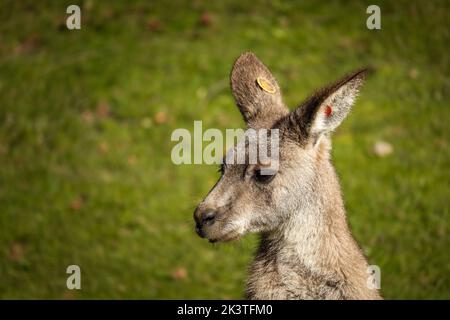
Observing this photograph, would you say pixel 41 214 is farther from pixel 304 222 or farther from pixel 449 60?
pixel 449 60

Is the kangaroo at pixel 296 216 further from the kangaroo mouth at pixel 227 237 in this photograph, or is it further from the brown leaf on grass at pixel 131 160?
the brown leaf on grass at pixel 131 160

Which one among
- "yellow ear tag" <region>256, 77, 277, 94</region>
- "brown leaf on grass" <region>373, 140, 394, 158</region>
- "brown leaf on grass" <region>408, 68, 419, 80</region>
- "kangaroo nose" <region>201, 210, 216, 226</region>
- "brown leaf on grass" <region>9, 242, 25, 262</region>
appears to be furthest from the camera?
"brown leaf on grass" <region>408, 68, 419, 80</region>

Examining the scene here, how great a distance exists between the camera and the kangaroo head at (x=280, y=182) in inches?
174

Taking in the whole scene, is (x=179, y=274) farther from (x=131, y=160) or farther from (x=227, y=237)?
(x=227, y=237)

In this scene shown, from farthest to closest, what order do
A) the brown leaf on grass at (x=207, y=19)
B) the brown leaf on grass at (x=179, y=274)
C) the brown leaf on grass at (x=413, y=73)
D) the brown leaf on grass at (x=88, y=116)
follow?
the brown leaf on grass at (x=207, y=19)
the brown leaf on grass at (x=88, y=116)
the brown leaf on grass at (x=413, y=73)
the brown leaf on grass at (x=179, y=274)

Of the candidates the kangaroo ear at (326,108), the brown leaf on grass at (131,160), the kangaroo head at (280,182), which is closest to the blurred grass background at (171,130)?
the brown leaf on grass at (131,160)

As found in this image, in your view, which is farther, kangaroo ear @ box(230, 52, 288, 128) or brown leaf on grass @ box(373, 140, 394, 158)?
brown leaf on grass @ box(373, 140, 394, 158)

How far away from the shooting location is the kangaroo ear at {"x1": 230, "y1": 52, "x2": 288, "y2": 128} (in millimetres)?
5055

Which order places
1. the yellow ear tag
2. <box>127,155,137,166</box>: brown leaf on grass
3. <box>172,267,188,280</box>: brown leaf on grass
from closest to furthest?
the yellow ear tag, <box>172,267,188,280</box>: brown leaf on grass, <box>127,155,137,166</box>: brown leaf on grass

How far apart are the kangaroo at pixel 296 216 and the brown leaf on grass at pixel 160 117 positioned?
15.1 feet

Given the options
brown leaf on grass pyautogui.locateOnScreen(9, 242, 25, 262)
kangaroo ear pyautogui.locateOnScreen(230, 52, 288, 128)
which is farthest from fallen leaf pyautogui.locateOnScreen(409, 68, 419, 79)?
brown leaf on grass pyautogui.locateOnScreen(9, 242, 25, 262)

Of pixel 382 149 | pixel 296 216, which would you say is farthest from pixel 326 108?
pixel 382 149

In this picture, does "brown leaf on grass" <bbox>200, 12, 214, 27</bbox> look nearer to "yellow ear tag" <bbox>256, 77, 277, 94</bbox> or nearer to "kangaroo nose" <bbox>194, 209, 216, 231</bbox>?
"yellow ear tag" <bbox>256, 77, 277, 94</bbox>

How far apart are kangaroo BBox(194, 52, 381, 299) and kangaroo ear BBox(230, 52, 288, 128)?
0.39 meters
